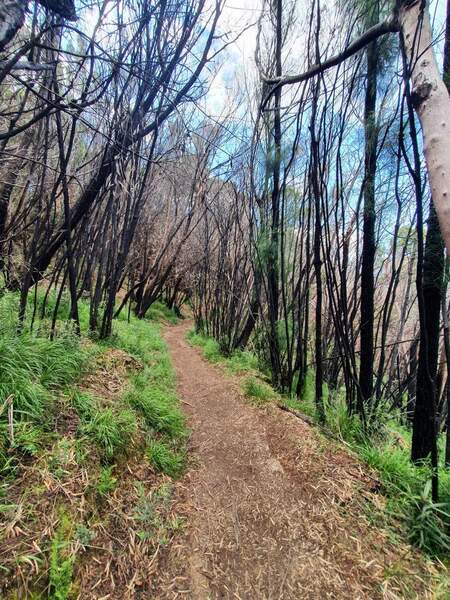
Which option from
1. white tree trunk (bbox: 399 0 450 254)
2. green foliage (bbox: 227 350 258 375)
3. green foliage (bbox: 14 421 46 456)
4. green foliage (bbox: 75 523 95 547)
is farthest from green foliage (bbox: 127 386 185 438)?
white tree trunk (bbox: 399 0 450 254)

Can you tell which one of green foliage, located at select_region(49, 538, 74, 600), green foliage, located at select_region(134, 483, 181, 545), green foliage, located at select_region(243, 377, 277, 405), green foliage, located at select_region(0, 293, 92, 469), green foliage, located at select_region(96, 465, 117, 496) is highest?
green foliage, located at select_region(0, 293, 92, 469)

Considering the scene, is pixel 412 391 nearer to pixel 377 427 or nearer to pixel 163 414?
pixel 377 427

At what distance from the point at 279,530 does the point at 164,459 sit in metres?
0.93

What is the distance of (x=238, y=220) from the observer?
584 centimetres

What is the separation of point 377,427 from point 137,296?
1008cm

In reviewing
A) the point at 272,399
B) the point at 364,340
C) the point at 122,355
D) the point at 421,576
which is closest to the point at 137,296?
the point at 122,355

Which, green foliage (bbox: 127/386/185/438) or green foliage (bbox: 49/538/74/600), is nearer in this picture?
green foliage (bbox: 49/538/74/600)

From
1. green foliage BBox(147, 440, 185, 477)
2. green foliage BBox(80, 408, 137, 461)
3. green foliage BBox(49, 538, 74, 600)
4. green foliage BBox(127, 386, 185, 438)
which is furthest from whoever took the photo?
green foliage BBox(127, 386, 185, 438)

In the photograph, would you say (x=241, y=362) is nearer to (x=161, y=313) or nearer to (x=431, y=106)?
(x=431, y=106)

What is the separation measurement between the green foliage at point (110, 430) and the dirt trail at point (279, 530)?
557mm

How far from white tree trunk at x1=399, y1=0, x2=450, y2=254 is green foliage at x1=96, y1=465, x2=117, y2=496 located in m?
2.27

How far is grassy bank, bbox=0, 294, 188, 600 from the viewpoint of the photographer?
1169 mm

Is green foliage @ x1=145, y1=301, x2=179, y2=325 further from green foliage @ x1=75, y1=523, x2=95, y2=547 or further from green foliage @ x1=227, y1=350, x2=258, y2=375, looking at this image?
green foliage @ x1=75, y1=523, x2=95, y2=547

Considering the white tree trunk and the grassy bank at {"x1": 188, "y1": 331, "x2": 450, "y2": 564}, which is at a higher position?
the white tree trunk
